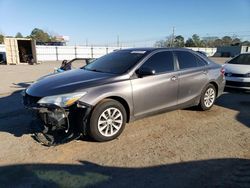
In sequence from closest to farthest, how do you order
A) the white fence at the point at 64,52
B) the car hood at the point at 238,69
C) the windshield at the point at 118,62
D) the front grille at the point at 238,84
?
the windshield at the point at 118,62 → the front grille at the point at 238,84 → the car hood at the point at 238,69 → the white fence at the point at 64,52

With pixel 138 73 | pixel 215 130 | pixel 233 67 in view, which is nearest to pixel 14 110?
pixel 138 73

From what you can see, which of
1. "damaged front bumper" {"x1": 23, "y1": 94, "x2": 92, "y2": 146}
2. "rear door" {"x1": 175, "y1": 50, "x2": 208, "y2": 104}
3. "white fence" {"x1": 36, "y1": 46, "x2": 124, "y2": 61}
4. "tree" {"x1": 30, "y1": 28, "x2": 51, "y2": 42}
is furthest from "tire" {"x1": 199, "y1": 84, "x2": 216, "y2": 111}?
"tree" {"x1": 30, "y1": 28, "x2": 51, "y2": 42}

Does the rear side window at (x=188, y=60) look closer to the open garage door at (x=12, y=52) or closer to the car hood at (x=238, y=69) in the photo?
the car hood at (x=238, y=69)

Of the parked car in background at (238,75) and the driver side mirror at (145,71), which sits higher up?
the driver side mirror at (145,71)

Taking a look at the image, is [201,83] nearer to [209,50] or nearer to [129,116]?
[129,116]

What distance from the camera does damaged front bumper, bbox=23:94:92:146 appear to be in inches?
159

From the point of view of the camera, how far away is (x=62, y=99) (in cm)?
407

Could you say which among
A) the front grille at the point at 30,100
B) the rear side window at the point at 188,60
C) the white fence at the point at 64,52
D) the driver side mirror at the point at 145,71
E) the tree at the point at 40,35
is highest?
the tree at the point at 40,35

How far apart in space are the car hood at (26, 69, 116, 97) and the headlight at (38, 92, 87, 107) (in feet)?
0.26

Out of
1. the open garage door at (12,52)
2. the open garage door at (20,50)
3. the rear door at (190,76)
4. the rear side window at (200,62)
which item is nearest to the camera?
the rear door at (190,76)

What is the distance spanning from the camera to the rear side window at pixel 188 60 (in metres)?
5.71

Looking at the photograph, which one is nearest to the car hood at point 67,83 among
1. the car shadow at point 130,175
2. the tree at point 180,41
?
the car shadow at point 130,175

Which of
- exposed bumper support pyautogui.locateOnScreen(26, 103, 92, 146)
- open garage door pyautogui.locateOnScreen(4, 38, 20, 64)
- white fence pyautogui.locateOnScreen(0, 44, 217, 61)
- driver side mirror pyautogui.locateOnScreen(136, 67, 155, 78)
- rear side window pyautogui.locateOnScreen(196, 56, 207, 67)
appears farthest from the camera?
white fence pyautogui.locateOnScreen(0, 44, 217, 61)

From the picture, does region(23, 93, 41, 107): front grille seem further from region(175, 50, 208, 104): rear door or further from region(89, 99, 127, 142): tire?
region(175, 50, 208, 104): rear door
